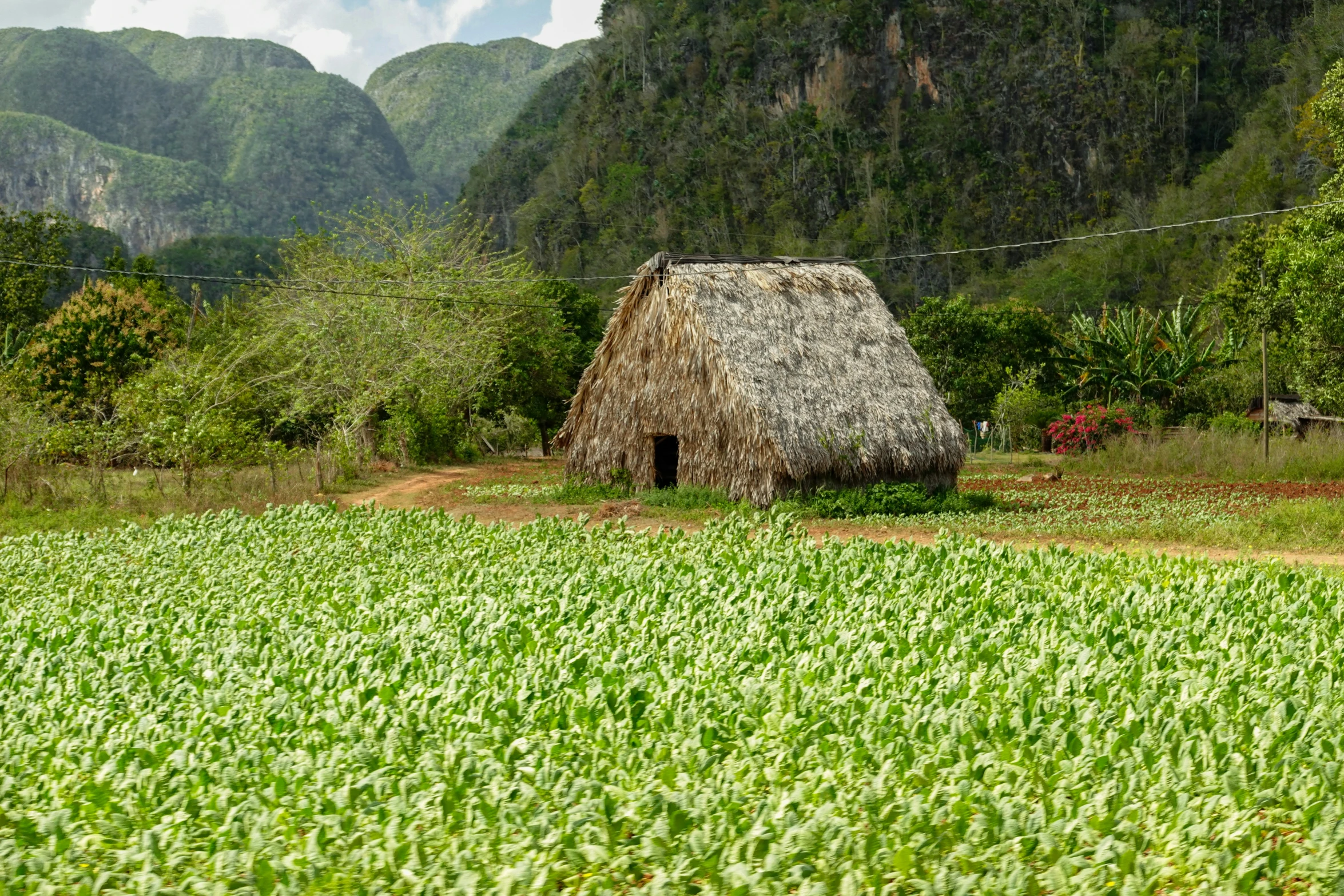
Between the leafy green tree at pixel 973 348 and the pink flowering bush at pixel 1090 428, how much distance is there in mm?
5977

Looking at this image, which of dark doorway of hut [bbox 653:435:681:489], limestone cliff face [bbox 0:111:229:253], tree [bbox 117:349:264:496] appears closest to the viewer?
tree [bbox 117:349:264:496]

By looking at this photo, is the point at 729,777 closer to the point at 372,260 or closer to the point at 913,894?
the point at 913,894

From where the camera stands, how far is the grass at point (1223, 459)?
67.5 feet

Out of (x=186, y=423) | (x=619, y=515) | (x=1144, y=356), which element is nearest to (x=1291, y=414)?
(x=1144, y=356)

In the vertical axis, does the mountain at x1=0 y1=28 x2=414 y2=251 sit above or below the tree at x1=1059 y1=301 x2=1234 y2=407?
above

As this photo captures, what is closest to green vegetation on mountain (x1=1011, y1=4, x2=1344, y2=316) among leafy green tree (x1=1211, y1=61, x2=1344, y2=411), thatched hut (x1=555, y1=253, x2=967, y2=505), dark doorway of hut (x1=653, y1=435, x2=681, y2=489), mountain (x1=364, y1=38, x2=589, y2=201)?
leafy green tree (x1=1211, y1=61, x2=1344, y2=411)

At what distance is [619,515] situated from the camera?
1603 cm

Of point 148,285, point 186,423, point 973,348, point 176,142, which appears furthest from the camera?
point 176,142

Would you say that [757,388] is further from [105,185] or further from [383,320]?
[105,185]

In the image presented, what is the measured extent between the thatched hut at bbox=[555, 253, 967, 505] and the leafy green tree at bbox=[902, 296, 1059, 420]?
14.2 m

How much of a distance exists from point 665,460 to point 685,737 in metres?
15.2

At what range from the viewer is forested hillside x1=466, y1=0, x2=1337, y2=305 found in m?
62.9

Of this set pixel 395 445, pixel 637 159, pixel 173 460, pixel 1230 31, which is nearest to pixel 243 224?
pixel 637 159

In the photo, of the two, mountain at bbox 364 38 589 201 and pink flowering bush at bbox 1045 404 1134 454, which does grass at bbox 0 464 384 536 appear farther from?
mountain at bbox 364 38 589 201
